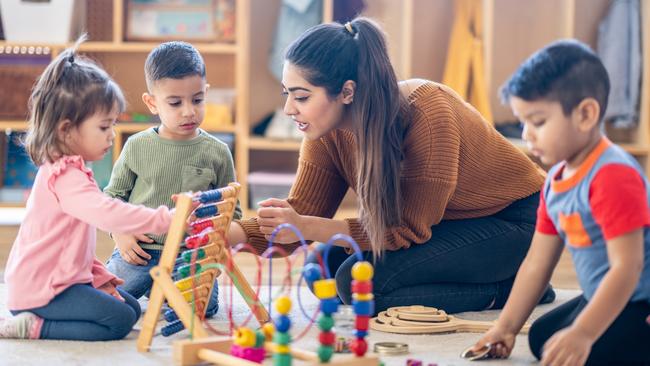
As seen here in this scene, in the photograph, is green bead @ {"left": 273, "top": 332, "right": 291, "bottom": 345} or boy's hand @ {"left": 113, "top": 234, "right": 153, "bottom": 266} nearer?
green bead @ {"left": 273, "top": 332, "right": 291, "bottom": 345}

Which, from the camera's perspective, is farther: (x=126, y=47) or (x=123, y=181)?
(x=126, y=47)

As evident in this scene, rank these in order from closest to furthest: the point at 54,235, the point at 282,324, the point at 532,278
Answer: the point at 282,324 < the point at 532,278 < the point at 54,235

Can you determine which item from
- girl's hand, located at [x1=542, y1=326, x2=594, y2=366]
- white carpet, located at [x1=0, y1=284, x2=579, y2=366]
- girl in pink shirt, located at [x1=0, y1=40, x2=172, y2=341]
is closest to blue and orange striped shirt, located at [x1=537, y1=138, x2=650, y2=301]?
girl's hand, located at [x1=542, y1=326, x2=594, y2=366]

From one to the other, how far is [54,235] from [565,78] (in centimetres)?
105

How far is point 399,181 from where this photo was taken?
2.17 m

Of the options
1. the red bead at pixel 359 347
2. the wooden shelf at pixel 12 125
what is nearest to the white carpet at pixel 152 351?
the red bead at pixel 359 347

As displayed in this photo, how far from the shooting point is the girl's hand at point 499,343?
1824 millimetres

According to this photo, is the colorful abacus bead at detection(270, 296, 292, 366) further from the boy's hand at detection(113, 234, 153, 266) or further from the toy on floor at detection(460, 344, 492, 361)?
the boy's hand at detection(113, 234, 153, 266)

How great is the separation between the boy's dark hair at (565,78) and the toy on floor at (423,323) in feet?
2.08

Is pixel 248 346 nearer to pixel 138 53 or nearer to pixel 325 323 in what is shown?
pixel 325 323

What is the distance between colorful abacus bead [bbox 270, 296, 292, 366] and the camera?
5.02 feet

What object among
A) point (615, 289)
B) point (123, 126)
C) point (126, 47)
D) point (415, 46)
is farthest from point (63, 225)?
point (415, 46)

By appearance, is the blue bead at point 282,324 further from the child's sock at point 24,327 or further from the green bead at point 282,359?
the child's sock at point 24,327

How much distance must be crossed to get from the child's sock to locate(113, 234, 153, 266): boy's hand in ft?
1.25
